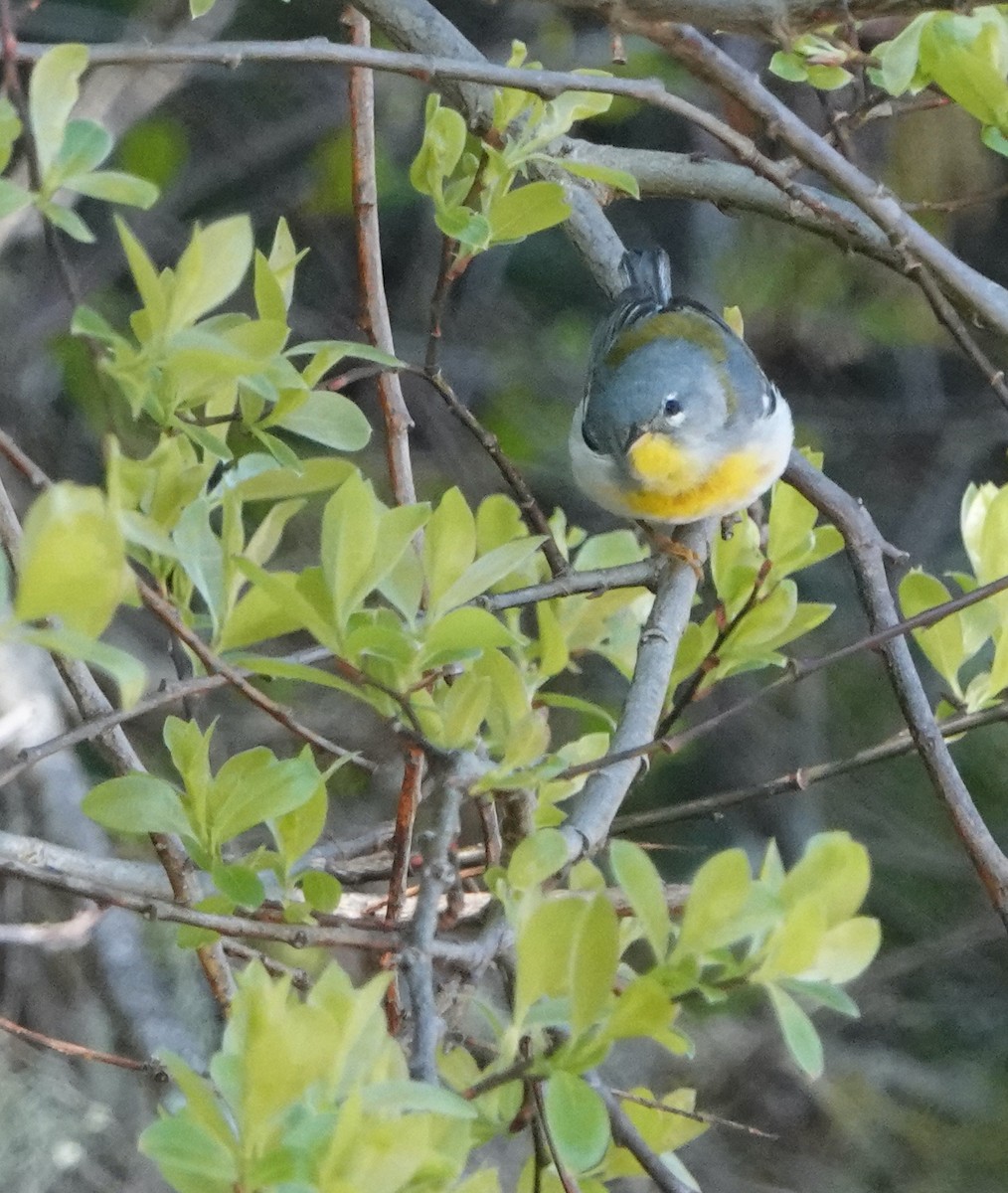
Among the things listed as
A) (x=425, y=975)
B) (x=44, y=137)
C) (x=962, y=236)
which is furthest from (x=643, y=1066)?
(x=44, y=137)

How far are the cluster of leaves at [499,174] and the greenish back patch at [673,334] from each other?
1.03 metres

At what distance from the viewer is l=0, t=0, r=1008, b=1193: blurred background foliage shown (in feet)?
8.34

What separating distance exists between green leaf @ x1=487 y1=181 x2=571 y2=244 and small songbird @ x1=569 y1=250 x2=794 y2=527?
772mm

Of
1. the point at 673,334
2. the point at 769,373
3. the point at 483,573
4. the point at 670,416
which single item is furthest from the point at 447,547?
the point at 769,373

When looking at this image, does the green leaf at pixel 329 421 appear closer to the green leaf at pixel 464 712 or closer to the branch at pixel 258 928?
the green leaf at pixel 464 712

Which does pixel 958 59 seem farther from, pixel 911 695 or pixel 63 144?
pixel 63 144

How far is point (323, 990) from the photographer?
0.63m

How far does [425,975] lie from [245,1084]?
0.40ft

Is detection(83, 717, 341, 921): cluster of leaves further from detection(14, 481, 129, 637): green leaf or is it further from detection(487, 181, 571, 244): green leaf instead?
detection(487, 181, 571, 244): green leaf

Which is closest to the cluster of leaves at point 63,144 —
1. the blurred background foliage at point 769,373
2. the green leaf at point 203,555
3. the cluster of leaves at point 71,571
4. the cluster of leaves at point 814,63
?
the green leaf at point 203,555

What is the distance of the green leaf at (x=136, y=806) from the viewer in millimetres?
756

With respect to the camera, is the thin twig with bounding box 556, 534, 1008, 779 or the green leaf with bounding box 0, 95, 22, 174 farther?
the thin twig with bounding box 556, 534, 1008, 779

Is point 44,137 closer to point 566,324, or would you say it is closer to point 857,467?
point 566,324

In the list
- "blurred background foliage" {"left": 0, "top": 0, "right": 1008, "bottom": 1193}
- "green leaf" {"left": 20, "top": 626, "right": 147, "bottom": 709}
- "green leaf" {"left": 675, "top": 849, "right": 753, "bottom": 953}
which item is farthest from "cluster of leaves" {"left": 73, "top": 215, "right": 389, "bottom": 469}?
"blurred background foliage" {"left": 0, "top": 0, "right": 1008, "bottom": 1193}
